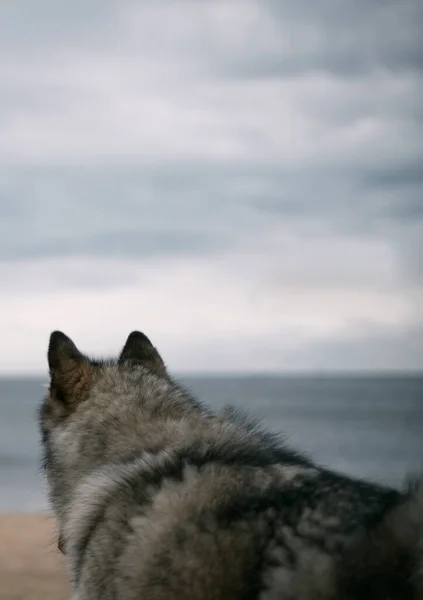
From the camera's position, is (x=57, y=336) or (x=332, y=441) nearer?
(x=57, y=336)

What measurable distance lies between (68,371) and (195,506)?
1.63m

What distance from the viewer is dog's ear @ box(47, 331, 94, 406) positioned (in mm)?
4820

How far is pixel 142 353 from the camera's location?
5.42m

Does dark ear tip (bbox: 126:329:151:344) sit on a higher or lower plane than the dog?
higher

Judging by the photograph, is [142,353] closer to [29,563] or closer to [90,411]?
[90,411]

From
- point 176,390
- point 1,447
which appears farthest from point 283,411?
point 176,390

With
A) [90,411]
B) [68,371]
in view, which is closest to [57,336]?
[68,371]

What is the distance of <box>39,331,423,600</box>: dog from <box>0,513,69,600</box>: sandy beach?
12.7 ft

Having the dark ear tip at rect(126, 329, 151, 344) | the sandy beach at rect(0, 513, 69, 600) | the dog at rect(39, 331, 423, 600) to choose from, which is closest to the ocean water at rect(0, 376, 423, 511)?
the sandy beach at rect(0, 513, 69, 600)

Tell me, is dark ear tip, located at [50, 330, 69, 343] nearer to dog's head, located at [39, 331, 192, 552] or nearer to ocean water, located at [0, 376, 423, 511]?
dog's head, located at [39, 331, 192, 552]

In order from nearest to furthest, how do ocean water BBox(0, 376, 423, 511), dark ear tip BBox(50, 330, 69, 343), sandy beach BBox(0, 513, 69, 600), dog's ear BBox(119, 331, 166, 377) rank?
dark ear tip BBox(50, 330, 69, 343)
dog's ear BBox(119, 331, 166, 377)
sandy beach BBox(0, 513, 69, 600)
ocean water BBox(0, 376, 423, 511)

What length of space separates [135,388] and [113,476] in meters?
0.86

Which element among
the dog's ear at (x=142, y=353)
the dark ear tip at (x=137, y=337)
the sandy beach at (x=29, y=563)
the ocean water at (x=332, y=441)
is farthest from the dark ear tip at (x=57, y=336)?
the ocean water at (x=332, y=441)

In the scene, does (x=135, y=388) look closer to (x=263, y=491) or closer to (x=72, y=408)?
(x=72, y=408)
